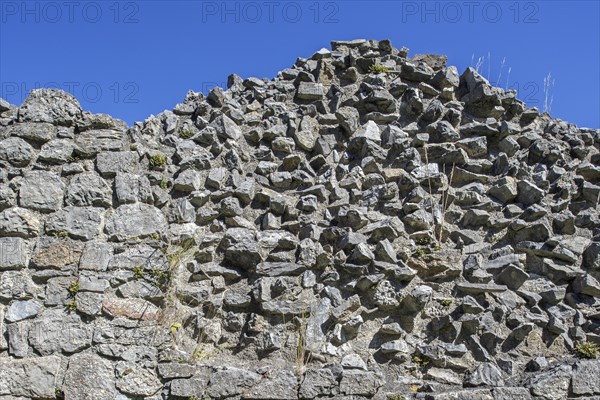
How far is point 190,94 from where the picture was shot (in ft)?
25.2

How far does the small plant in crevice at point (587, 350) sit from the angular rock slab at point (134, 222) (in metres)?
3.92

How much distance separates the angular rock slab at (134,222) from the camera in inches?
238

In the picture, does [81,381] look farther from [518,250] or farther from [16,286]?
[518,250]

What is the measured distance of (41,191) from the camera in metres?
6.10

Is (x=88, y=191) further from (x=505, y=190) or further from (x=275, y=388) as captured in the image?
(x=505, y=190)

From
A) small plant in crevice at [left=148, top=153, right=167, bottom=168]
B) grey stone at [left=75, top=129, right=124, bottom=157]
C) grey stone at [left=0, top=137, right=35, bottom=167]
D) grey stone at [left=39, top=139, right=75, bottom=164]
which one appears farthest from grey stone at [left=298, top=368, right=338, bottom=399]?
grey stone at [left=0, top=137, right=35, bottom=167]

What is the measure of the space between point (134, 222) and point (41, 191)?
89cm

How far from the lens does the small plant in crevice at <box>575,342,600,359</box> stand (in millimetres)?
5945

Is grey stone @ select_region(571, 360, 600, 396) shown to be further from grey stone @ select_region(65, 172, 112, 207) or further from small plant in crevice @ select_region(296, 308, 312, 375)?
grey stone @ select_region(65, 172, 112, 207)

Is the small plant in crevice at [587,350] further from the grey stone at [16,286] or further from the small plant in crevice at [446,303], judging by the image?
the grey stone at [16,286]

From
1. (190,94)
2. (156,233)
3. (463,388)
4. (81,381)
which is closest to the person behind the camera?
(81,381)

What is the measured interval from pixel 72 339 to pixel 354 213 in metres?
2.84

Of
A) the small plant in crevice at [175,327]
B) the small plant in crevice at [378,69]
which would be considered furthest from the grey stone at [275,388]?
the small plant in crevice at [378,69]

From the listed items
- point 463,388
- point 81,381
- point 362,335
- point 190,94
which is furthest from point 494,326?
point 190,94
